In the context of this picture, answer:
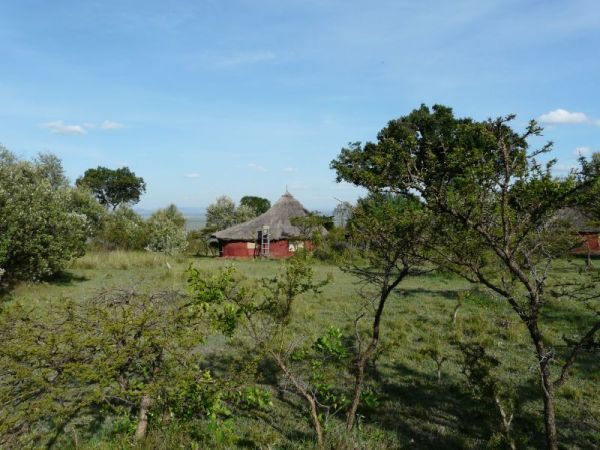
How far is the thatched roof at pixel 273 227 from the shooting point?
3297 centimetres

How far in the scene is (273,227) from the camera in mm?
33438

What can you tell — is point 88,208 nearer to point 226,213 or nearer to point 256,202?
point 226,213

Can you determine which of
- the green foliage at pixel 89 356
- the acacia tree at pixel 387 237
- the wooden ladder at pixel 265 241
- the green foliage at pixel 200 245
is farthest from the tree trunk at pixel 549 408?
the green foliage at pixel 200 245

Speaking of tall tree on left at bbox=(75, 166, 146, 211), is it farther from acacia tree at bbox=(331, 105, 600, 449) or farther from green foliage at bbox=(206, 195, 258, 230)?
acacia tree at bbox=(331, 105, 600, 449)

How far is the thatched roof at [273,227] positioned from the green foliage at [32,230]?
16035 mm

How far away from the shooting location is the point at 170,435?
503 centimetres

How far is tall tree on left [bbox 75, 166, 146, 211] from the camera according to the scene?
6488 centimetres

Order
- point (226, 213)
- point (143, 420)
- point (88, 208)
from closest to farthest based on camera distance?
point (143, 420) → point (88, 208) → point (226, 213)

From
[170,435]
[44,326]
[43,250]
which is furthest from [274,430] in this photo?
[43,250]

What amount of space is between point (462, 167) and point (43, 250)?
15.1m

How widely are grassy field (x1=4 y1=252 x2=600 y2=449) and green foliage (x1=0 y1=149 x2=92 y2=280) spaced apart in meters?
1.31

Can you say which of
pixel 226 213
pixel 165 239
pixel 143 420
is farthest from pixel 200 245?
pixel 143 420

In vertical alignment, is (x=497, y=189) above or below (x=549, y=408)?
above

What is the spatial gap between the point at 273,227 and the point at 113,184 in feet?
138
